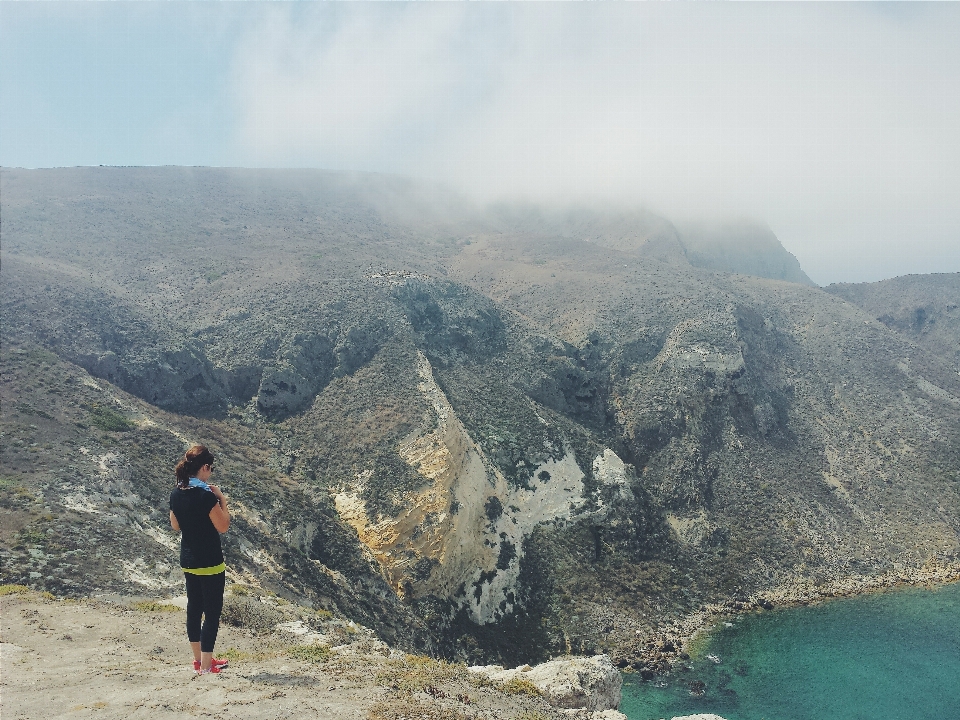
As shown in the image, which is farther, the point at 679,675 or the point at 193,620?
the point at 679,675

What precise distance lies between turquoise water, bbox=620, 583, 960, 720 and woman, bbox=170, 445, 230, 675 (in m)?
29.2

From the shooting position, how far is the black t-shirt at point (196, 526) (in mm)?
8328

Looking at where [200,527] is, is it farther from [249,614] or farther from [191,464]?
[249,614]

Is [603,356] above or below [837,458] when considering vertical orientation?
above

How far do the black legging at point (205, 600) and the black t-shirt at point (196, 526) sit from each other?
33 centimetres

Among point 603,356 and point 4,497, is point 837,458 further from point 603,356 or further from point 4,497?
point 4,497

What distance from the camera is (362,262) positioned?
236 feet

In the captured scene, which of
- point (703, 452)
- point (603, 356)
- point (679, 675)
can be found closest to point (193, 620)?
point (679, 675)

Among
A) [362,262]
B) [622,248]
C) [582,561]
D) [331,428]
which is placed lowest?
[582,561]

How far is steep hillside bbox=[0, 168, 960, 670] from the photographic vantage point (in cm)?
3228

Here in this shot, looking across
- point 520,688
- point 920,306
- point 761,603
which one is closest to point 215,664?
point 520,688

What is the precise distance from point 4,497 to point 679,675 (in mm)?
36528

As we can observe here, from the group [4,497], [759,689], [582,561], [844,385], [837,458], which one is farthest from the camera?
[844,385]

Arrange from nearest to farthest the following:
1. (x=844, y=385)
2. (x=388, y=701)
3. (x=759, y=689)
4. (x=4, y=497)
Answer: (x=388, y=701)
(x=4, y=497)
(x=759, y=689)
(x=844, y=385)
